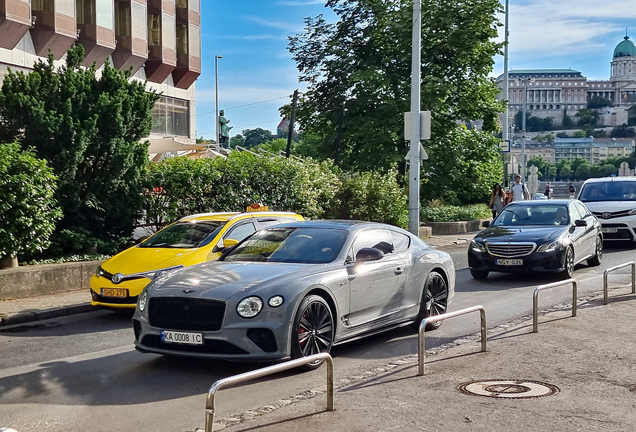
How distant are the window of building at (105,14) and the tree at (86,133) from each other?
53.5ft

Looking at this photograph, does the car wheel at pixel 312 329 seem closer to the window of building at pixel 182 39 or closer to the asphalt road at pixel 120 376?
the asphalt road at pixel 120 376

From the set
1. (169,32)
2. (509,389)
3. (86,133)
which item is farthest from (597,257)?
(169,32)

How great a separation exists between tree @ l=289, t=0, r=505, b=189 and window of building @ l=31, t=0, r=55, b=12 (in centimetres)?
1132

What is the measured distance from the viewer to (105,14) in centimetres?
3294

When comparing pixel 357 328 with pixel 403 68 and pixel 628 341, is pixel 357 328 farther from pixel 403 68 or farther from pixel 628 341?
pixel 403 68

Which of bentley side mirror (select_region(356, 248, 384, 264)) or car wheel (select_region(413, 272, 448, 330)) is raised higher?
bentley side mirror (select_region(356, 248, 384, 264))

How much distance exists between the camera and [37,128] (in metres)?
15.3

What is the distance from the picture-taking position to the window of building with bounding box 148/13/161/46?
1474 inches

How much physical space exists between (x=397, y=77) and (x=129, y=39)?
36.7 ft

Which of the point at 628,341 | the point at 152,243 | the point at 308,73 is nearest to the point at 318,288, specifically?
the point at 628,341

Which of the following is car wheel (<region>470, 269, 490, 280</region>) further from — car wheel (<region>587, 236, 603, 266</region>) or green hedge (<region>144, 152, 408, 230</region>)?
green hedge (<region>144, 152, 408, 230</region>)

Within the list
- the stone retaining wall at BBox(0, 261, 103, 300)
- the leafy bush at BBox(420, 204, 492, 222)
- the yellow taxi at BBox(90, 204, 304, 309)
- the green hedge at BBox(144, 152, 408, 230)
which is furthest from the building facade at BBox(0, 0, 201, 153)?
the yellow taxi at BBox(90, 204, 304, 309)

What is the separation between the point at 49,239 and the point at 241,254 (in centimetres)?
755

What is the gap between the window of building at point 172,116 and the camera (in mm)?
39969
